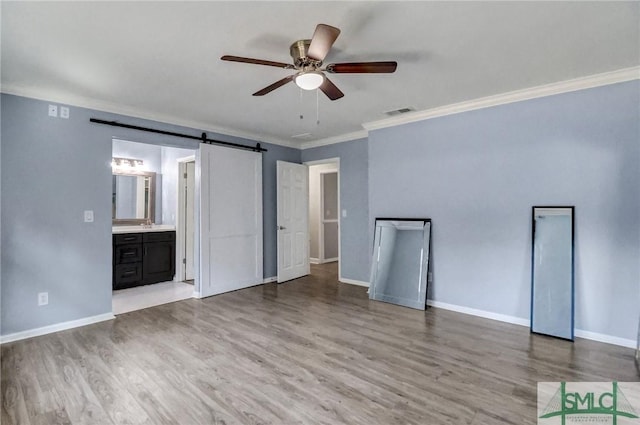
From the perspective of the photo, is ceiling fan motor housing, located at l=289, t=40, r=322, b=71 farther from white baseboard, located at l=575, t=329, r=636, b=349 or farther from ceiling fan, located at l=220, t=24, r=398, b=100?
white baseboard, located at l=575, t=329, r=636, b=349

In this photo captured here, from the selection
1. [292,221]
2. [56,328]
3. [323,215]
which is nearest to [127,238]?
[56,328]

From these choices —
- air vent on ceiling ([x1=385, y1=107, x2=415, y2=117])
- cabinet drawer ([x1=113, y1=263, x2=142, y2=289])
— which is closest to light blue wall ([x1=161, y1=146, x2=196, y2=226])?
cabinet drawer ([x1=113, y1=263, x2=142, y2=289])

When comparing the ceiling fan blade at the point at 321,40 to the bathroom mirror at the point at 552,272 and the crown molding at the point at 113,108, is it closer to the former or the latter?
the bathroom mirror at the point at 552,272

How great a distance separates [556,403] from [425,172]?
2.74m

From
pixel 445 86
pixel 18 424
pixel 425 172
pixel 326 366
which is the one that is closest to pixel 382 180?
pixel 425 172

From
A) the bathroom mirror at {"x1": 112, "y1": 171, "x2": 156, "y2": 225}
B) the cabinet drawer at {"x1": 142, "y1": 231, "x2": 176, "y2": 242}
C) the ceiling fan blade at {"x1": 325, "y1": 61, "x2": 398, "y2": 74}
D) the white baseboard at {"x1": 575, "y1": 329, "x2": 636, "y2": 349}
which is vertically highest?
the ceiling fan blade at {"x1": 325, "y1": 61, "x2": 398, "y2": 74}

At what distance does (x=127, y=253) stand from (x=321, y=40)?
4.62 metres

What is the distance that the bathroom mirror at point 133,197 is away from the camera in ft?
17.5

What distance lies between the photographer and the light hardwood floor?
1937 mm

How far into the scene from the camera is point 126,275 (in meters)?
4.91

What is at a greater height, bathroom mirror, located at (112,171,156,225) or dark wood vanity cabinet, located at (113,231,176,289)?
bathroom mirror, located at (112,171,156,225)

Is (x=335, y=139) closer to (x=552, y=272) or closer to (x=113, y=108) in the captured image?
(x=113, y=108)

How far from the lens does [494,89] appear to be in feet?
10.7

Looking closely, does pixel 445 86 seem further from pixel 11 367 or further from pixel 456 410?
pixel 11 367
